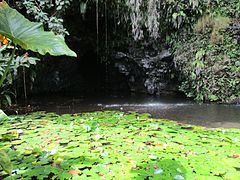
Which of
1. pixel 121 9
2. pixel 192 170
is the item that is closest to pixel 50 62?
pixel 121 9

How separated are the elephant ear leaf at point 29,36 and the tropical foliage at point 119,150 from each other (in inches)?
39.6

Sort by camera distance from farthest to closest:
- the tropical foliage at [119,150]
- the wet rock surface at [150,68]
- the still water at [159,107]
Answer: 1. the wet rock surface at [150,68]
2. the still water at [159,107]
3. the tropical foliage at [119,150]

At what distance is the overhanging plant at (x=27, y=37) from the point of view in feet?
5.93

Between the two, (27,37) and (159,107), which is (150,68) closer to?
(159,107)

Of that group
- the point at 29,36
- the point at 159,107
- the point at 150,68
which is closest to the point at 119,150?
the point at 29,36

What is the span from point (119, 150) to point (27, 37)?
148 cm

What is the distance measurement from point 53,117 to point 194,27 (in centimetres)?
407

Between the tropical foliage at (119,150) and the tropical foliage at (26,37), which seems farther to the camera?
the tropical foliage at (119,150)

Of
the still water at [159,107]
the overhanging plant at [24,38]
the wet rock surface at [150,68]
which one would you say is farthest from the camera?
the wet rock surface at [150,68]

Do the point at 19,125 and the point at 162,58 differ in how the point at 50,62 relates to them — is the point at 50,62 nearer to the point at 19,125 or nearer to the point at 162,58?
the point at 162,58

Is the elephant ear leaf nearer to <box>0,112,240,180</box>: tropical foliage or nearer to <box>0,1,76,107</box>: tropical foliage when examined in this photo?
<box>0,1,76,107</box>: tropical foliage

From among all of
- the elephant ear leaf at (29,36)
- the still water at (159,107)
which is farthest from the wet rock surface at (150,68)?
the elephant ear leaf at (29,36)

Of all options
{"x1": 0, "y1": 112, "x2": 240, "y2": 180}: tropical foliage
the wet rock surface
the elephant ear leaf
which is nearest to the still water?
the wet rock surface

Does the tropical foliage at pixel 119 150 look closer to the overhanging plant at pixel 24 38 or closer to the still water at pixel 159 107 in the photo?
the overhanging plant at pixel 24 38
